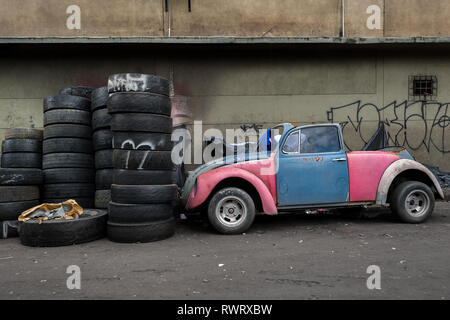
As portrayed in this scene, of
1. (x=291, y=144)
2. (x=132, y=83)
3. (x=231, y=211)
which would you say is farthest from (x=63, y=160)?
(x=291, y=144)

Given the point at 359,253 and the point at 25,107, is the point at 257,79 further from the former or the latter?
the point at 25,107

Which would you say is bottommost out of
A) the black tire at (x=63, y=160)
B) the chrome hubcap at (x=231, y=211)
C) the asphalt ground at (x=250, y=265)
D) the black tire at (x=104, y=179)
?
the asphalt ground at (x=250, y=265)

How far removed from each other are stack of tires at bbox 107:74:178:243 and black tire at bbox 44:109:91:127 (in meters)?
1.48

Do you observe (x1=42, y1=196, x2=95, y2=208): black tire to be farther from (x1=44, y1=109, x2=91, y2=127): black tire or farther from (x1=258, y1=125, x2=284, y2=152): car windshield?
(x1=258, y1=125, x2=284, y2=152): car windshield

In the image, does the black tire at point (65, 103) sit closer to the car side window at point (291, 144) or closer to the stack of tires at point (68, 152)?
the stack of tires at point (68, 152)

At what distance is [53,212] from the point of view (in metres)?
4.76

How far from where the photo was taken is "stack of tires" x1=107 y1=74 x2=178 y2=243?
14.6 feet

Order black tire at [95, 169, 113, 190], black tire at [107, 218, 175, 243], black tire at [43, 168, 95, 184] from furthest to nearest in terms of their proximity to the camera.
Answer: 1. black tire at [43, 168, 95, 184]
2. black tire at [95, 169, 113, 190]
3. black tire at [107, 218, 175, 243]

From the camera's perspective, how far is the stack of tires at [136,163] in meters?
4.45

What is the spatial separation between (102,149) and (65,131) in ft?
2.78

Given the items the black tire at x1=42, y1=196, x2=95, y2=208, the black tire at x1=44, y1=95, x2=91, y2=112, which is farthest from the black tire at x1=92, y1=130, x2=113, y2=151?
the black tire at x1=42, y1=196, x2=95, y2=208

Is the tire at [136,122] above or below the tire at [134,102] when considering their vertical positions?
below

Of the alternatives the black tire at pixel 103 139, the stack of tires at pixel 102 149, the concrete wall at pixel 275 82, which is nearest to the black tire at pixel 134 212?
the stack of tires at pixel 102 149

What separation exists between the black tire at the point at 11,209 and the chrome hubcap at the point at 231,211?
3244mm
